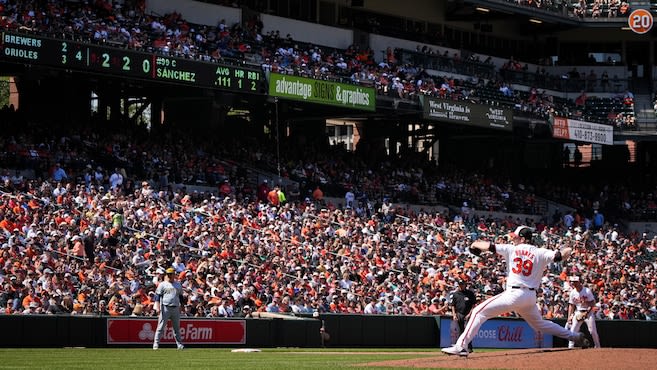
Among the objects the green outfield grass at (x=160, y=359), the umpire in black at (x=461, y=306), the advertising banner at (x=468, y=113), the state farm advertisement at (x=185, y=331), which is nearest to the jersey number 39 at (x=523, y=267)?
the green outfield grass at (x=160, y=359)

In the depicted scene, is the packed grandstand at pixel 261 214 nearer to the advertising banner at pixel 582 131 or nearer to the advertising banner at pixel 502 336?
the advertising banner at pixel 582 131

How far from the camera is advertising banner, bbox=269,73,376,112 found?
118 feet

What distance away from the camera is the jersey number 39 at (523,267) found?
14.7m

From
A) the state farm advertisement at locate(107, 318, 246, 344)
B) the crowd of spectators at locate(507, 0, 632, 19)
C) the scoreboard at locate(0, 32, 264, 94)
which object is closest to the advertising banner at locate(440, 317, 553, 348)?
the state farm advertisement at locate(107, 318, 246, 344)

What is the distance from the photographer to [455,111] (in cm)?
4238

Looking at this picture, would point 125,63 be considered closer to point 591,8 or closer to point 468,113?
point 468,113

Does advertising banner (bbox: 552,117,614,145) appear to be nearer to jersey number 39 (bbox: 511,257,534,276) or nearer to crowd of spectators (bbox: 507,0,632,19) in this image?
crowd of spectators (bbox: 507,0,632,19)

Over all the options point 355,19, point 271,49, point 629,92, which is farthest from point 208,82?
point 629,92

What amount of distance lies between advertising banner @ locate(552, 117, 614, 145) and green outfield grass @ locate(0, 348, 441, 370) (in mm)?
28822

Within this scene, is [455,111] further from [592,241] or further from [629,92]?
[629,92]

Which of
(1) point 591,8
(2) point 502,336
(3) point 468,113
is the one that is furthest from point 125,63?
(1) point 591,8

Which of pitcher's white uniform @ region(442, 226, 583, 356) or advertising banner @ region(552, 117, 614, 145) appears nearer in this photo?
pitcher's white uniform @ region(442, 226, 583, 356)

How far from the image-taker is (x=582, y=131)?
4722cm

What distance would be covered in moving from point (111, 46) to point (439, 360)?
19.2 meters
